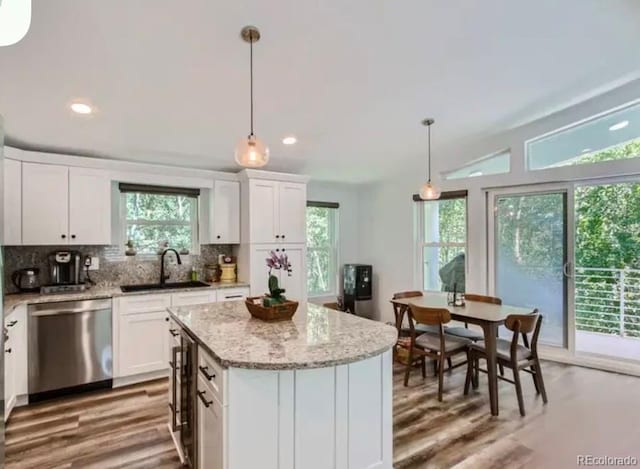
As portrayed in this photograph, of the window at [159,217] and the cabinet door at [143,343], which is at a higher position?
the window at [159,217]

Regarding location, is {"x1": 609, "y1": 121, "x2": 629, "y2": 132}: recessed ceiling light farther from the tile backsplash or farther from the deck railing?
the tile backsplash

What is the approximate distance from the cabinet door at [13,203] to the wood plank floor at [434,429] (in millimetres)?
1463

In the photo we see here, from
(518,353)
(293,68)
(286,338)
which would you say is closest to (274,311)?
(286,338)

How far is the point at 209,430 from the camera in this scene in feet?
5.72

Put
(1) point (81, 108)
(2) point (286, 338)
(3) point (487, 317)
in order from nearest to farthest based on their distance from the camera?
(2) point (286, 338) → (1) point (81, 108) → (3) point (487, 317)

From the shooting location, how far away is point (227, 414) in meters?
1.54

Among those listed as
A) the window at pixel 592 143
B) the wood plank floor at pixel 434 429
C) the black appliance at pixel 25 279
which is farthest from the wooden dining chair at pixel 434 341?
the black appliance at pixel 25 279

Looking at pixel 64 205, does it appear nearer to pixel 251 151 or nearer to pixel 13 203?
pixel 13 203

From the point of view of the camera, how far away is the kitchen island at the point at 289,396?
5.08 feet

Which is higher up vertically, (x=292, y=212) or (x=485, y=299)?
(x=292, y=212)

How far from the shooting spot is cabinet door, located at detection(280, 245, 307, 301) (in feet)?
14.9

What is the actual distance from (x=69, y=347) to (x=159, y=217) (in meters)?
1.66

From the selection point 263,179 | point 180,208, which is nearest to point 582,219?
point 263,179

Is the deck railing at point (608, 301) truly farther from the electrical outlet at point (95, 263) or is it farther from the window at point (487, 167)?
the electrical outlet at point (95, 263)
